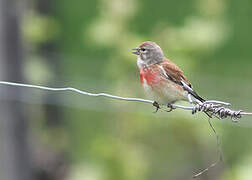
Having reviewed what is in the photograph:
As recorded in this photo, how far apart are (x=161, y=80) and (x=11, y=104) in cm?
181

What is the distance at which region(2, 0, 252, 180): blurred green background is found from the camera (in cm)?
659

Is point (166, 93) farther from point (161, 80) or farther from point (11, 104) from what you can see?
point (11, 104)

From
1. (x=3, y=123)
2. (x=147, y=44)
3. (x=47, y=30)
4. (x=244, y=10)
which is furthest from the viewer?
(x=244, y=10)

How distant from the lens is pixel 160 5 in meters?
9.69

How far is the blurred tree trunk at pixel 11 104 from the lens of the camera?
642cm

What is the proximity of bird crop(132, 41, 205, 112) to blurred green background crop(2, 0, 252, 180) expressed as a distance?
0.82 m

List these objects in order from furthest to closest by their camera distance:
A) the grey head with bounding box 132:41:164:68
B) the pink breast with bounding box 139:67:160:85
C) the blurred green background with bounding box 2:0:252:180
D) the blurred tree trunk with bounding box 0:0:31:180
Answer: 1. the blurred green background with bounding box 2:0:252:180
2. the blurred tree trunk with bounding box 0:0:31:180
3. the grey head with bounding box 132:41:164:68
4. the pink breast with bounding box 139:67:160:85

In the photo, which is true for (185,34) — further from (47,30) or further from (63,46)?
(63,46)

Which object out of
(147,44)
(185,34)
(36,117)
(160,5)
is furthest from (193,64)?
(160,5)

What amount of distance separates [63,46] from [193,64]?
353cm

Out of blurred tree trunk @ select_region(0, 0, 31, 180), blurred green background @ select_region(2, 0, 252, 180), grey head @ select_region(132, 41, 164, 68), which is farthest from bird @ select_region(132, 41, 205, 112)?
blurred tree trunk @ select_region(0, 0, 31, 180)

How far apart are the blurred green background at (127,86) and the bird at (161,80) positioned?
82 centimetres

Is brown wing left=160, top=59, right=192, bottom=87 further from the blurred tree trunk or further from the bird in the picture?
the blurred tree trunk

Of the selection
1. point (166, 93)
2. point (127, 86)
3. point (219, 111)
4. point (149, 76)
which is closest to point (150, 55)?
point (149, 76)
